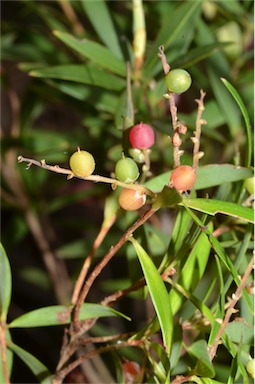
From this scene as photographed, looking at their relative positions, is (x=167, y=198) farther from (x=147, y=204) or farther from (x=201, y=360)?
(x=147, y=204)

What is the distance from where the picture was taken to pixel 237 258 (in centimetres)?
45

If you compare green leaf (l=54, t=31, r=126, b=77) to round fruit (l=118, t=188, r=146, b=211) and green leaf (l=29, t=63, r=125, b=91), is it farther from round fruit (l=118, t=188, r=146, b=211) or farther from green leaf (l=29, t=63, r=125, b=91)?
round fruit (l=118, t=188, r=146, b=211)

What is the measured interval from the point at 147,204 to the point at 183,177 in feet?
1.24

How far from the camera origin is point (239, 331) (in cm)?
45

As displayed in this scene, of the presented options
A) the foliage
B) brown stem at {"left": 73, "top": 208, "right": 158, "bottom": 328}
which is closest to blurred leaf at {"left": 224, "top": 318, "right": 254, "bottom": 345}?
the foliage

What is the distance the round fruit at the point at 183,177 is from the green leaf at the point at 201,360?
118mm

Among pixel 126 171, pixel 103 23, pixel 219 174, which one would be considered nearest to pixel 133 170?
pixel 126 171

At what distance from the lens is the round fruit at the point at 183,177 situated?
0.38m

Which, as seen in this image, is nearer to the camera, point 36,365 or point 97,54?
point 36,365

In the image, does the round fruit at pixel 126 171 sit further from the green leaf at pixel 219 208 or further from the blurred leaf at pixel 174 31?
the blurred leaf at pixel 174 31

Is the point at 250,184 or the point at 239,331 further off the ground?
the point at 250,184

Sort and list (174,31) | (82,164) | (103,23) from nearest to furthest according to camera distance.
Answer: (82,164)
(174,31)
(103,23)

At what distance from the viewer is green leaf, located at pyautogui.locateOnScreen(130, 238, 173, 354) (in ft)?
1.32

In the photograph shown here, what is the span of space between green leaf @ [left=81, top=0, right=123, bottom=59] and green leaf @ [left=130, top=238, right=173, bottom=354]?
0.37 metres
